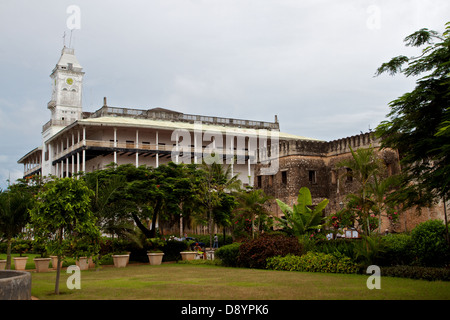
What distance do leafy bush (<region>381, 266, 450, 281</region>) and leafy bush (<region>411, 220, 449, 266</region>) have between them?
29.9 inches

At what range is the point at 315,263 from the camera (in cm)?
1351

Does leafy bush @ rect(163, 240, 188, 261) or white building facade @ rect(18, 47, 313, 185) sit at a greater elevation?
white building facade @ rect(18, 47, 313, 185)

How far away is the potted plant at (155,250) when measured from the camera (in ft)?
61.8

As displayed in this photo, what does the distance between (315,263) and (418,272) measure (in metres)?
3.24

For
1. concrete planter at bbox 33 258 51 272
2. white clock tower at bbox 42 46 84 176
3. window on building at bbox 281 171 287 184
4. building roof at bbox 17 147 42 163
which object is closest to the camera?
concrete planter at bbox 33 258 51 272

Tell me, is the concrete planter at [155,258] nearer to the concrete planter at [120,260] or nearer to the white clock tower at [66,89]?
the concrete planter at [120,260]

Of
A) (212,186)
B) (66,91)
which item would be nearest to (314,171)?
(212,186)

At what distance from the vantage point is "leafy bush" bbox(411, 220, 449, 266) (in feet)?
37.9

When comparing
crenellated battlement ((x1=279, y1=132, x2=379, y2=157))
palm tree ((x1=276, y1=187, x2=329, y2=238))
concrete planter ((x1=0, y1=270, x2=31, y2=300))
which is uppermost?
crenellated battlement ((x1=279, y1=132, x2=379, y2=157))

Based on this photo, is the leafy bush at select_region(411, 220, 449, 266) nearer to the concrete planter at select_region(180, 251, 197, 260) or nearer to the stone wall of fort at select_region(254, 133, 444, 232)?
the concrete planter at select_region(180, 251, 197, 260)

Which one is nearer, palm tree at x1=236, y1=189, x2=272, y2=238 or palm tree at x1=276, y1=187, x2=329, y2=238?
palm tree at x1=276, y1=187, x2=329, y2=238

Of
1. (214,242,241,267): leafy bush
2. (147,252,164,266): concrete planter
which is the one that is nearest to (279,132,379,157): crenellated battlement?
(147,252,164,266): concrete planter

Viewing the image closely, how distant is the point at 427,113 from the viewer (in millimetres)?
10039
